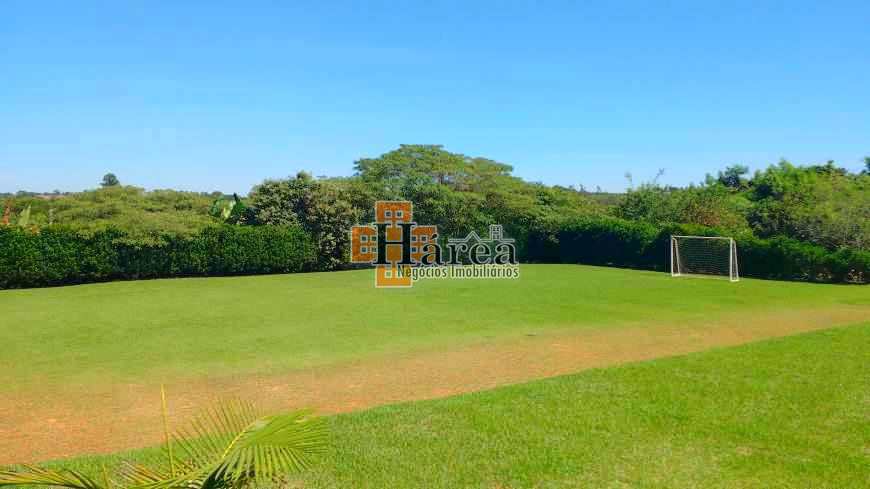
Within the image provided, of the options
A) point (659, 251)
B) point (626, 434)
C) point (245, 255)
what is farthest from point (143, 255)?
point (659, 251)

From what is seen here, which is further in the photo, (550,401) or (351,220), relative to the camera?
(351,220)

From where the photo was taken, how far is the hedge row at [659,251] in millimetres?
17656

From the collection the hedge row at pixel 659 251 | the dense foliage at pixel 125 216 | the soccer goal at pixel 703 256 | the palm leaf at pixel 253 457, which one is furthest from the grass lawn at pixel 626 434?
the dense foliage at pixel 125 216

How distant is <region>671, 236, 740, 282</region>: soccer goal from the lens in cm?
1986

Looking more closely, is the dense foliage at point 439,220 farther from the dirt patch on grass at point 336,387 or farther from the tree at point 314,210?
the dirt patch on grass at point 336,387

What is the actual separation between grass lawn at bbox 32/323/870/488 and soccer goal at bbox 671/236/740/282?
13.8 m

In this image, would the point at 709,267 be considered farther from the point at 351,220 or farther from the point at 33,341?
the point at 33,341

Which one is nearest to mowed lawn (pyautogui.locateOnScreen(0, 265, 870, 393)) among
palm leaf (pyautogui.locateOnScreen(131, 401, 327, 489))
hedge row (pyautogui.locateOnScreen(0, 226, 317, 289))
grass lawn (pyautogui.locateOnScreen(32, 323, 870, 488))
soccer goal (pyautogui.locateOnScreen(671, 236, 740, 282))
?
hedge row (pyautogui.locateOnScreen(0, 226, 317, 289))

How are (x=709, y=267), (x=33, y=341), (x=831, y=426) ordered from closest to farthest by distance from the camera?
(x=831, y=426), (x=33, y=341), (x=709, y=267)

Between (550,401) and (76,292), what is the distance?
1379cm

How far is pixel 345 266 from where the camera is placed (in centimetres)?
2322

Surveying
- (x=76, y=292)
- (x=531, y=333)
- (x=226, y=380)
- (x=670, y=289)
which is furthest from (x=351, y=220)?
(x=226, y=380)

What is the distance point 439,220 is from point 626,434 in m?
19.4

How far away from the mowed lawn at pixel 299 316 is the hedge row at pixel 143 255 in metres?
0.89
